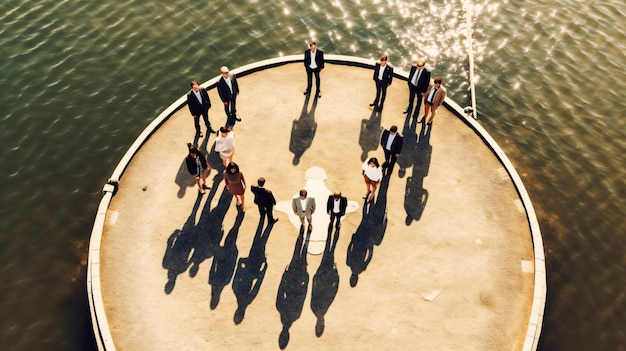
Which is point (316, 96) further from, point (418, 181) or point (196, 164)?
point (196, 164)

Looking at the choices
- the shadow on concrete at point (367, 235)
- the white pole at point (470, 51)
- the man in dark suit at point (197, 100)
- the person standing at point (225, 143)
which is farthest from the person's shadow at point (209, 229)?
the white pole at point (470, 51)

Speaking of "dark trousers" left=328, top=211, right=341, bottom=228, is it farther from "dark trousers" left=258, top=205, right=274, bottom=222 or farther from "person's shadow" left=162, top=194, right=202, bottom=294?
"person's shadow" left=162, top=194, right=202, bottom=294

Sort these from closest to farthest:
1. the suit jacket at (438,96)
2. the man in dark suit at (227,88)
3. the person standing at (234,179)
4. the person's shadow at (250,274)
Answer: the person's shadow at (250,274), the person standing at (234,179), the man in dark suit at (227,88), the suit jacket at (438,96)

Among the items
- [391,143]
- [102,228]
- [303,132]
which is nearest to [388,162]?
[391,143]

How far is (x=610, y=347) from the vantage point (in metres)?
12.6

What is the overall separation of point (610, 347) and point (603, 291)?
188cm

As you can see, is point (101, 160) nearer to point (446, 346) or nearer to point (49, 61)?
point (49, 61)

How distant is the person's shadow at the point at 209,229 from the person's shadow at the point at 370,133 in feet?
17.2

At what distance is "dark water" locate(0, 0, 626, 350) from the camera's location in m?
13.5

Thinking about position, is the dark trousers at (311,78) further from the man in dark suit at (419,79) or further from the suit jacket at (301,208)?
the suit jacket at (301,208)

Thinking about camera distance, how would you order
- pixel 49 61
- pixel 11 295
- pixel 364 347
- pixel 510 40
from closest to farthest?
pixel 364 347, pixel 11 295, pixel 49 61, pixel 510 40

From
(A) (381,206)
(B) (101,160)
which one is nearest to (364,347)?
(A) (381,206)

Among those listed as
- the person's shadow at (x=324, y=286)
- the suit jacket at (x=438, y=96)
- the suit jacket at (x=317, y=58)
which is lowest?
the person's shadow at (x=324, y=286)

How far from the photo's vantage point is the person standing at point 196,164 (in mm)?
12648
